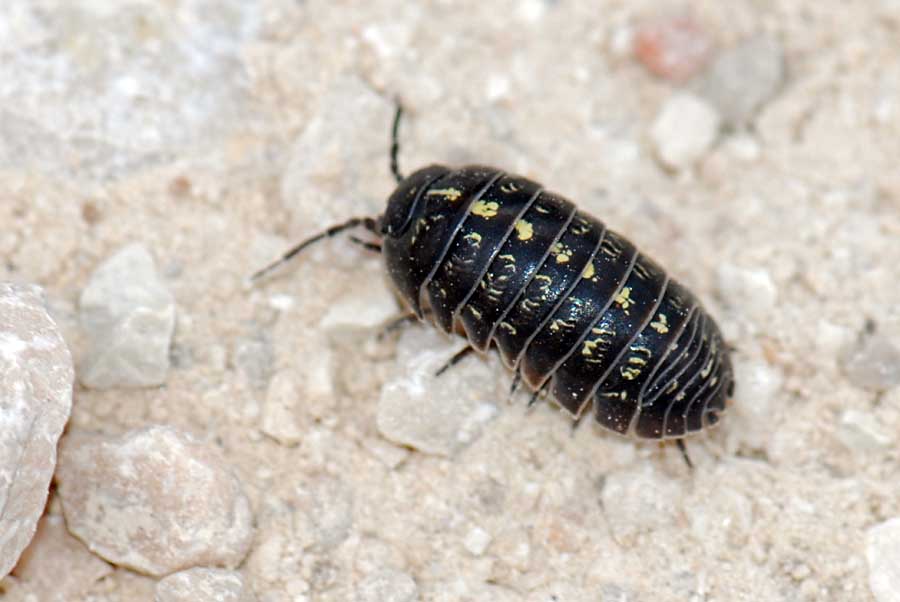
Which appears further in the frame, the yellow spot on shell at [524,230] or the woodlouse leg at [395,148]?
the woodlouse leg at [395,148]

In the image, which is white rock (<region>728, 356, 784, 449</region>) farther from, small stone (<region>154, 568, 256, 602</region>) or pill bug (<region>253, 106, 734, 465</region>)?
small stone (<region>154, 568, 256, 602</region>)

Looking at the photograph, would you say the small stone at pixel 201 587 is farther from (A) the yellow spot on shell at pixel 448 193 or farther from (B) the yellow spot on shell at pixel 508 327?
(A) the yellow spot on shell at pixel 448 193

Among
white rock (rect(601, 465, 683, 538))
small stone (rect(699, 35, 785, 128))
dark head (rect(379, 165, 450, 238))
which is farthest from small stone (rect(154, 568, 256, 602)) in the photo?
small stone (rect(699, 35, 785, 128))

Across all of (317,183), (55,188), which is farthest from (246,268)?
(55,188)

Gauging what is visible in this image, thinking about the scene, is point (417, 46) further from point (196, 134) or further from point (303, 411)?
point (303, 411)

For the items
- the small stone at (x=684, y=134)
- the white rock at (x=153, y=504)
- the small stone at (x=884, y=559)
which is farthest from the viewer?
the small stone at (x=684, y=134)

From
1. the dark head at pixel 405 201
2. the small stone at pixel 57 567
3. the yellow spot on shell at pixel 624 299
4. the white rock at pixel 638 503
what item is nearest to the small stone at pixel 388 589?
the white rock at pixel 638 503
